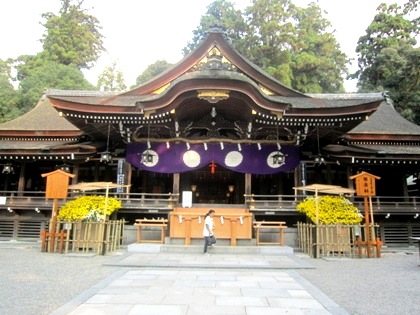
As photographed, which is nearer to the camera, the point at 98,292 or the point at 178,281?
the point at 98,292

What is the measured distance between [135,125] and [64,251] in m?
5.20

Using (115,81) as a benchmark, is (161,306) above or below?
below

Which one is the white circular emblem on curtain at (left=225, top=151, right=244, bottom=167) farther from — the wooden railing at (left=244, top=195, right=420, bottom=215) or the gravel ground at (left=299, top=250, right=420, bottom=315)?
the gravel ground at (left=299, top=250, right=420, bottom=315)

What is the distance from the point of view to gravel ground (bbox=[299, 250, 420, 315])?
476cm

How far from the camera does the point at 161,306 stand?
4.48 meters

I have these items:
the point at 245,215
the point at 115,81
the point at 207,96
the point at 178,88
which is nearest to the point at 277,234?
the point at 245,215

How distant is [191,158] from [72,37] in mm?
38124

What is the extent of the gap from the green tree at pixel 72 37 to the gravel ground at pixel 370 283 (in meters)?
41.3

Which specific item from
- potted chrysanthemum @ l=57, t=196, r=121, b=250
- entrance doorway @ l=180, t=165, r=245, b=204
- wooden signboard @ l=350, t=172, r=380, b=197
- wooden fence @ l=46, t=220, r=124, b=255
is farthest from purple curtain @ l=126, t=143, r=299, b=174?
wooden fence @ l=46, t=220, r=124, b=255

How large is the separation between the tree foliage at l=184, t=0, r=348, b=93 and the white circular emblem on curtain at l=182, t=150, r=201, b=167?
22.6m

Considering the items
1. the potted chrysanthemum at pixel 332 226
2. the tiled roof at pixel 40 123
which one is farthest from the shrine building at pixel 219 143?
the potted chrysanthemum at pixel 332 226

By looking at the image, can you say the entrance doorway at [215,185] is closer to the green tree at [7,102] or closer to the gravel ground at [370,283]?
the gravel ground at [370,283]

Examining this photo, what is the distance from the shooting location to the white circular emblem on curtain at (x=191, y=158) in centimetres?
1273

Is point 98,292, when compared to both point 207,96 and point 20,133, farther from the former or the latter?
point 20,133
